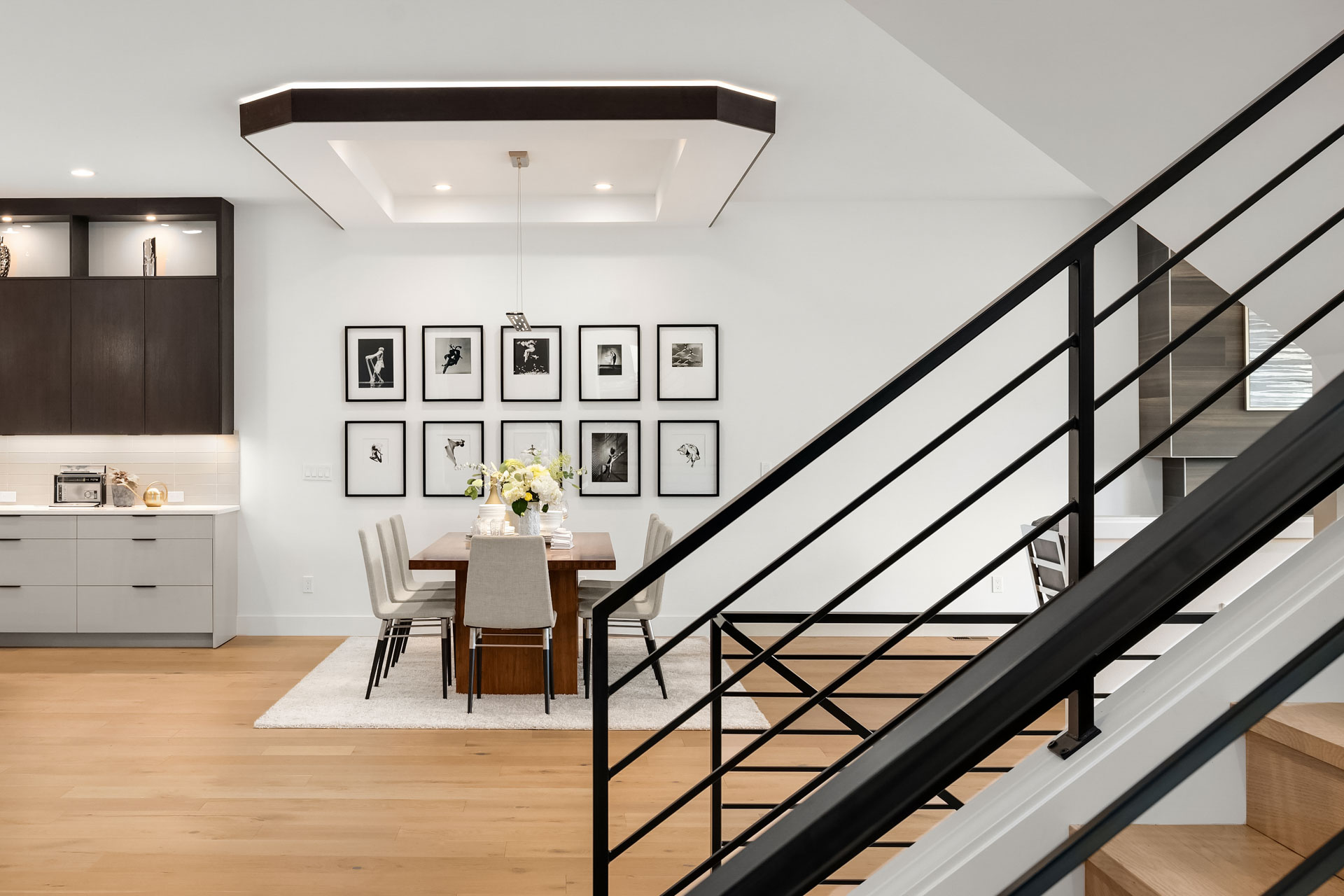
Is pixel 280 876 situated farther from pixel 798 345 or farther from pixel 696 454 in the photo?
pixel 798 345

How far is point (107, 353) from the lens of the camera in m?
5.70

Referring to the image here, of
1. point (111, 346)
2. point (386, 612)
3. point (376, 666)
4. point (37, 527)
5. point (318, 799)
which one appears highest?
point (111, 346)

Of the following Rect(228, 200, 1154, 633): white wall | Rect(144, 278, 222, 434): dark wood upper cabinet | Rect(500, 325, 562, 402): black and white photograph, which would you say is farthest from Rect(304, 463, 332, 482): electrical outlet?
Rect(500, 325, 562, 402): black and white photograph

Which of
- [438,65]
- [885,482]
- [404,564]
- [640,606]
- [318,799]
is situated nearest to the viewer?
[885,482]

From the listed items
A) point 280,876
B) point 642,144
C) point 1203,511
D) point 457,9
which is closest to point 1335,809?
point 1203,511

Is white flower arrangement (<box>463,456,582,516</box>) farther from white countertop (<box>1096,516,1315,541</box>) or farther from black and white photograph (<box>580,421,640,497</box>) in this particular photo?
white countertop (<box>1096,516,1315,541</box>)

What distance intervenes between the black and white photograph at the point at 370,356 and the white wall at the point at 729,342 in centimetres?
8

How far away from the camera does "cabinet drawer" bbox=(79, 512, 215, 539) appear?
5469 millimetres

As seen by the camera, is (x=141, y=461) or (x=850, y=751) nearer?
(x=850, y=751)

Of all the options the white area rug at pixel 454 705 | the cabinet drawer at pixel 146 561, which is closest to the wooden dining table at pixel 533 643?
the white area rug at pixel 454 705

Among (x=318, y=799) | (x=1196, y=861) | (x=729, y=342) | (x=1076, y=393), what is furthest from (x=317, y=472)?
(x=1196, y=861)

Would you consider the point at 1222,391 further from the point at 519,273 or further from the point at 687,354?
the point at 519,273

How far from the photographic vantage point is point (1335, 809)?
109 cm

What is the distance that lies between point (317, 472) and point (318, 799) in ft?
10.2
